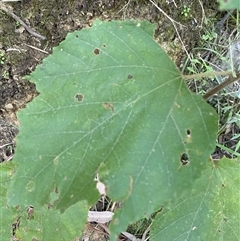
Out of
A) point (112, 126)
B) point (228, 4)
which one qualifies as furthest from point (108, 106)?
point (228, 4)

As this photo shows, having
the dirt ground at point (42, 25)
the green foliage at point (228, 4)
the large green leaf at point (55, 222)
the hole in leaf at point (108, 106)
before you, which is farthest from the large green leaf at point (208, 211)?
the green foliage at point (228, 4)

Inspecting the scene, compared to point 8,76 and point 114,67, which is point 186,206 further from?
point 8,76

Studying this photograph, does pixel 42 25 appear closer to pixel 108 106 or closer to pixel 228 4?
pixel 108 106

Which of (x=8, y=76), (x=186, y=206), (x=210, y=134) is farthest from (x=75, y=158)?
(x=8, y=76)

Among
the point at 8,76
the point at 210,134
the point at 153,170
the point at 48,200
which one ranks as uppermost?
the point at 210,134

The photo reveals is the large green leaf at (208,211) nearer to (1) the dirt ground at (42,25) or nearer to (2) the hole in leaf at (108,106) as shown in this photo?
(2) the hole in leaf at (108,106)
